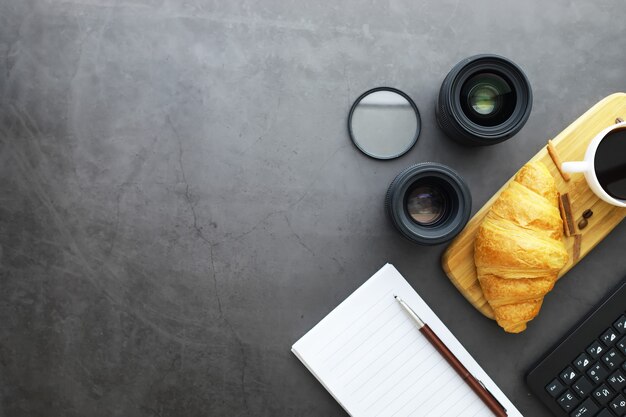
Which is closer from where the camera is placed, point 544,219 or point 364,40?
point 544,219

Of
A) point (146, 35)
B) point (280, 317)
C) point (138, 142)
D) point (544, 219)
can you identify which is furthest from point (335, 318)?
point (146, 35)

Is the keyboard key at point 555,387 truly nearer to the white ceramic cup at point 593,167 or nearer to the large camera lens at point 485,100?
the white ceramic cup at point 593,167

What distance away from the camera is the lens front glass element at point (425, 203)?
1.00 m

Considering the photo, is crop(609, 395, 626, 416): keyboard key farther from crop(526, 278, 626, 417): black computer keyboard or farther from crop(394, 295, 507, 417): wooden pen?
crop(394, 295, 507, 417): wooden pen

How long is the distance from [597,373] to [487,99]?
546 mm

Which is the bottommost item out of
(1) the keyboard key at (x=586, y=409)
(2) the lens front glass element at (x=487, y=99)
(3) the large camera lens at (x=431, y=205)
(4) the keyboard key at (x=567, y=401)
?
(1) the keyboard key at (x=586, y=409)

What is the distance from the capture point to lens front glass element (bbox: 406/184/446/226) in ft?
3.28

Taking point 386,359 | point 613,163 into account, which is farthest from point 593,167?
point 386,359

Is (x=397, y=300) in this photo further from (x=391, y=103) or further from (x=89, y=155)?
(x=89, y=155)

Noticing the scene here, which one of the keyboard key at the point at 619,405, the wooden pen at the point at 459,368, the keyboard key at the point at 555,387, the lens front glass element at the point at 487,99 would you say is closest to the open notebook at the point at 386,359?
the wooden pen at the point at 459,368

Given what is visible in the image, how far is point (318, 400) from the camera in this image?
106 centimetres

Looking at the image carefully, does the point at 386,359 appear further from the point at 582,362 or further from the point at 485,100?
the point at 485,100

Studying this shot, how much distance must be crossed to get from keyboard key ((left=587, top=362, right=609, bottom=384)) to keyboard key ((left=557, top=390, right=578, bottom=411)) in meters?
0.05

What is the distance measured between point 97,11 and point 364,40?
1.77 ft
